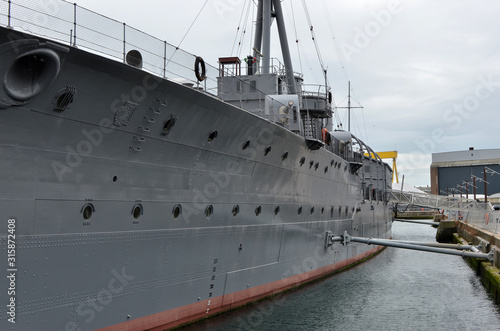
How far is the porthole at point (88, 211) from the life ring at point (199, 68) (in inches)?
162

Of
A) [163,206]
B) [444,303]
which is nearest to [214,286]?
[163,206]

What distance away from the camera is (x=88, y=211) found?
9.12m

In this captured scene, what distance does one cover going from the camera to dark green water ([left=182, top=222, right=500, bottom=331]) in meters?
13.9

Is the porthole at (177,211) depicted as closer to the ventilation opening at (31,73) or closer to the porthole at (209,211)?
the porthole at (209,211)

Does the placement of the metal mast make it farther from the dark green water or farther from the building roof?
the building roof

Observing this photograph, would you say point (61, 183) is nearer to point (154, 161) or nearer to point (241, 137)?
point (154, 161)

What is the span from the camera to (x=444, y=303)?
17.3 meters

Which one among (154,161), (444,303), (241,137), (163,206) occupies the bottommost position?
(444,303)

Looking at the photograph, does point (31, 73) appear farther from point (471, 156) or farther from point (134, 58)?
point (471, 156)

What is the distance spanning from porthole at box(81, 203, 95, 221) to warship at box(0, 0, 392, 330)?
0.02 meters

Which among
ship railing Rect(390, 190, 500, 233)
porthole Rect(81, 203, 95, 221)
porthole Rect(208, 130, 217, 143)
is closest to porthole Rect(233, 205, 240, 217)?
porthole Rect(208, 130, 217, 143)

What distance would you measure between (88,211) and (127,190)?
0.98m

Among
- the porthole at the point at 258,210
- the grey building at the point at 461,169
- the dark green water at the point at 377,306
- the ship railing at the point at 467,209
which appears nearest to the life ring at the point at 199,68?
the porthole at the point at 258,210

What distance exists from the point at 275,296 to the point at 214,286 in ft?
13.7
